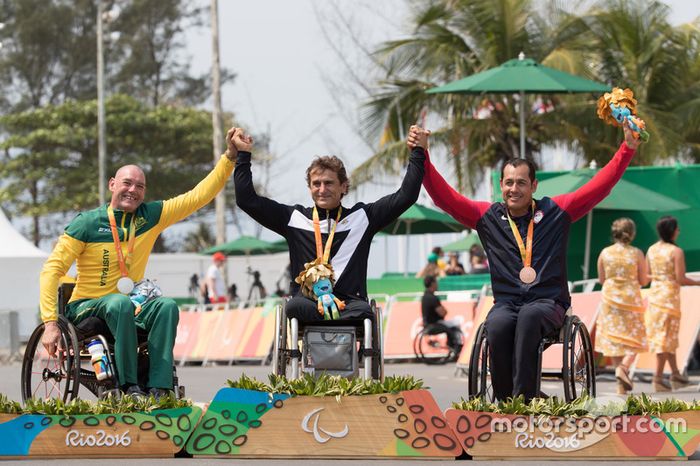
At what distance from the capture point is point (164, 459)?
23.6ft

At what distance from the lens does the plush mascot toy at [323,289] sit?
26.2 ft

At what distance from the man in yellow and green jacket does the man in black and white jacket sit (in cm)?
31

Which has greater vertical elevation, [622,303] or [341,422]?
[622,303]

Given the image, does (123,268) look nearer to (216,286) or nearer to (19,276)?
(216,286)

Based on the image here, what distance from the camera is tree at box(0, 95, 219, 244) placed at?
173ft

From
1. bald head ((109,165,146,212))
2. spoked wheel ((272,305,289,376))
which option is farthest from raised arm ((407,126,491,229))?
bald head ((109,165,146,212))

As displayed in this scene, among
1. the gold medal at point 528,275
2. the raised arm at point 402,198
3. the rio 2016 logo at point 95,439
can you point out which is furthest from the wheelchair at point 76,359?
the gold medal at point 528,275

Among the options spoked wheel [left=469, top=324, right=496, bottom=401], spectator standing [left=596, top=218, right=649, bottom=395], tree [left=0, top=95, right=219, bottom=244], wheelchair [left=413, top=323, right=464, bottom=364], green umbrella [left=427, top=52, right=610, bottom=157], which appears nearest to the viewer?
spoked wheel [left=469, top=324, right=496, bottom=401]

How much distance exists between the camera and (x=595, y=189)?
26.8 feet

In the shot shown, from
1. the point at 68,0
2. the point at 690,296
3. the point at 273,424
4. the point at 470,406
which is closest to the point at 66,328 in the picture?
the point at 273,424

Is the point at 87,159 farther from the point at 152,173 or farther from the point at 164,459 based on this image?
the point at 164,459

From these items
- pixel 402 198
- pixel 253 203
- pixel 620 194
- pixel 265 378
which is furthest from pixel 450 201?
pixel 620 194

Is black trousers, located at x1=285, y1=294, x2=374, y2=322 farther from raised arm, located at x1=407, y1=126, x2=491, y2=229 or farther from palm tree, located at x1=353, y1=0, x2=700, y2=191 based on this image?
palm tree, located at x1=353, y1=0, x2=700, y2=191

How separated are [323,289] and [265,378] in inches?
315
